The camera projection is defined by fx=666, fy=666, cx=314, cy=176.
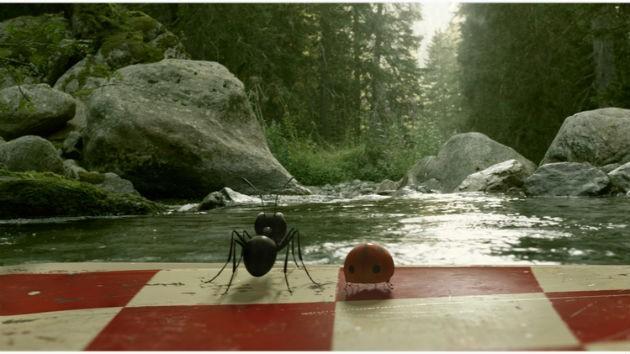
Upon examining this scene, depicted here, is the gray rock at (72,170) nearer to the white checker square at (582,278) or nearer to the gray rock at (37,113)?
the gray rock at (37,113)

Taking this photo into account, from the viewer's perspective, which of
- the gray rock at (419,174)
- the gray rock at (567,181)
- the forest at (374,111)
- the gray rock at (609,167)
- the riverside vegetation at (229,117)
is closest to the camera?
the riverside vegetation at (229,117)

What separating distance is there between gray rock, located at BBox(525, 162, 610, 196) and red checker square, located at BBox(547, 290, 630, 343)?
595 centimetres

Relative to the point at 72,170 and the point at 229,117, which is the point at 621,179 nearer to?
the point at 229,117

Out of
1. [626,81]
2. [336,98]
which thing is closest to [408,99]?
[336,98]

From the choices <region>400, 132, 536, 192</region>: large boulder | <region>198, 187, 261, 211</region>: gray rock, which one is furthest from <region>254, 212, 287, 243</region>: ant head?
<region>400, 132, 536, 192</region>: large boulder

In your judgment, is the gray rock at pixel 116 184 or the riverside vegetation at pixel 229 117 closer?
the riverside vegetation at pixel 229 117

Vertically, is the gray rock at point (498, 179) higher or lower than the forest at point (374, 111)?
lower

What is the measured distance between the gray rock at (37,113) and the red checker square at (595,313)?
31.6ft

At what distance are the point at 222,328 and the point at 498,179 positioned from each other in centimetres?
807

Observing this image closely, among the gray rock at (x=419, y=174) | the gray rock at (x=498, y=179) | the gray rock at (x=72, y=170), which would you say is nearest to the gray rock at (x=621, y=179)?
the gray rock at (x=498, y=179)

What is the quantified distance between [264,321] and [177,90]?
863cm

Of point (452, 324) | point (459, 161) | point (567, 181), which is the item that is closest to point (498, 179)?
point (567, 181)

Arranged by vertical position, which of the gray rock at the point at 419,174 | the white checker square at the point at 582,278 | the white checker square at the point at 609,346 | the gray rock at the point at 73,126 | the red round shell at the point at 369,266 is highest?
the gray rock at the point at 73,126

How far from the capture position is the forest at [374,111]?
13406 millimetres
